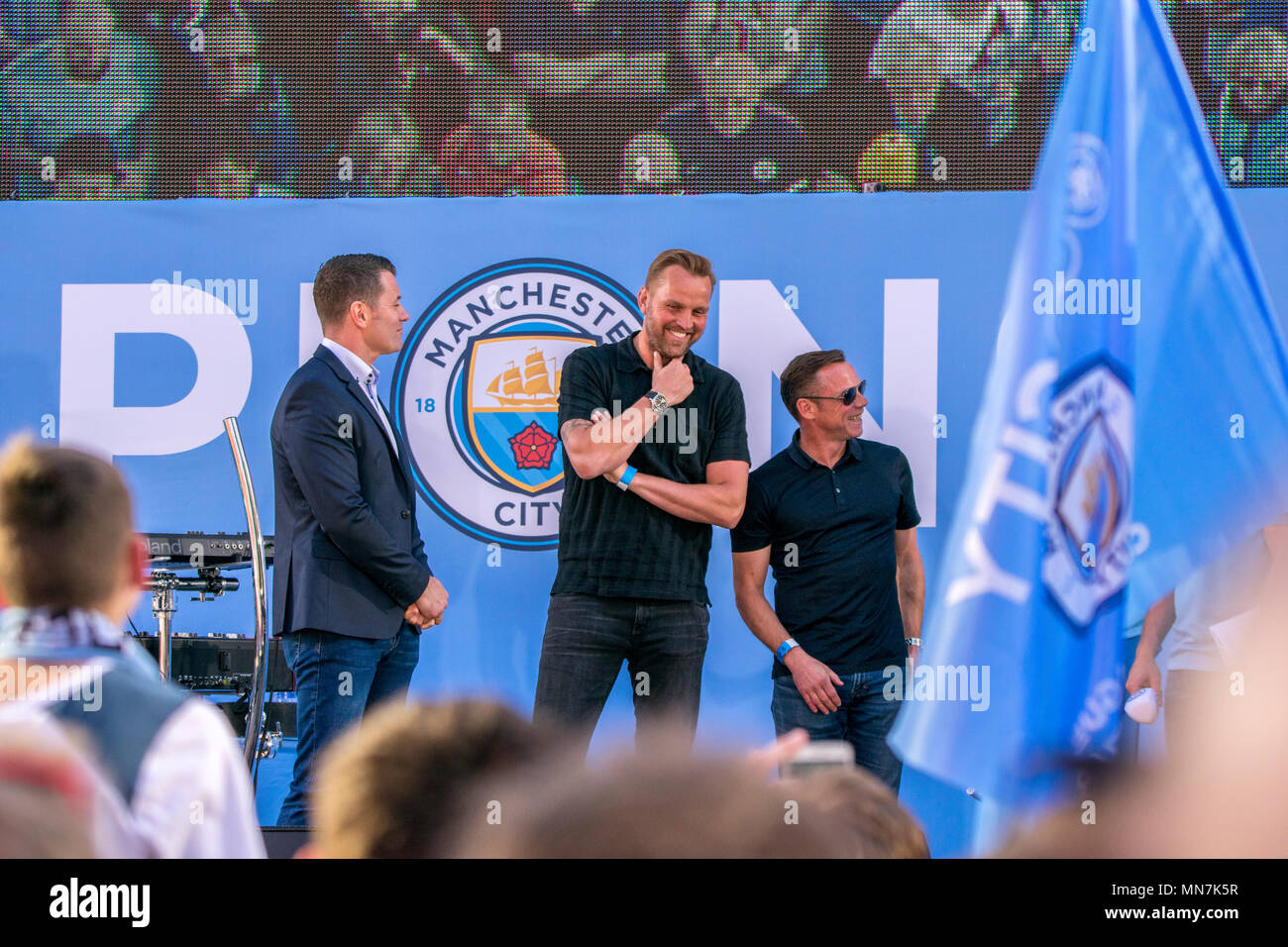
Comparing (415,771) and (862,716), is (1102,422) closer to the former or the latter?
(415,771)

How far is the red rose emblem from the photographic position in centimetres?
358

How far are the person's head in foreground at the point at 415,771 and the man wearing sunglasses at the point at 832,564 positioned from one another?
7.41ft

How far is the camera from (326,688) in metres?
Answer: 2.87

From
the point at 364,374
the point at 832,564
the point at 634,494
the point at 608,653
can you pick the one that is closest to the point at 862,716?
the point at 832,564

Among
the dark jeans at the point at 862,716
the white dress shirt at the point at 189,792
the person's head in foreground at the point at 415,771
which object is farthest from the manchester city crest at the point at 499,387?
the person's head in foreground at the point at 415,771

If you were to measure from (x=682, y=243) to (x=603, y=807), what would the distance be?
10.4ft

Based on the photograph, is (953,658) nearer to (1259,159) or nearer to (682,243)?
(682,243)

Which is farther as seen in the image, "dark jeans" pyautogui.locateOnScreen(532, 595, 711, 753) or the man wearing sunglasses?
the man wearing sunglasses

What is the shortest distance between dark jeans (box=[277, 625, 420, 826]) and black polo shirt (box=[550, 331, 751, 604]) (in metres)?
0.51

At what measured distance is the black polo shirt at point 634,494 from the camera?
9.53 ft

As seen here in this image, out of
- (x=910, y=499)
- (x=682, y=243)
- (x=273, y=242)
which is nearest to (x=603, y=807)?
(x=910, y=499)

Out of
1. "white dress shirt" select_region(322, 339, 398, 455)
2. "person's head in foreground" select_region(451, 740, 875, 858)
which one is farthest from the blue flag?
"white dress shirt" select_region(322, 339, 398, 455)

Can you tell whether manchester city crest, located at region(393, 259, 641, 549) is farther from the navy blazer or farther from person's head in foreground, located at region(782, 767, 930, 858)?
person's head in foreground, located at region(782, 767, 930, 858)

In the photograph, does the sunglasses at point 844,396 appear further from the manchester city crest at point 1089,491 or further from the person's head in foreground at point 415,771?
the person's head in foreground at point 415,771
